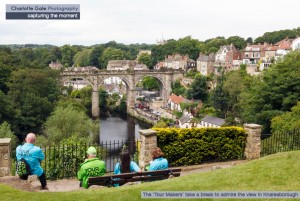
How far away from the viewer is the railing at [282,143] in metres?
15.4

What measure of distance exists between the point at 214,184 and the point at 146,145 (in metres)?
4.68

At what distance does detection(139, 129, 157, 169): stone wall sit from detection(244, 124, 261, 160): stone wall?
377 cm

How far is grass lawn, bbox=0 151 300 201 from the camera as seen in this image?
755cm

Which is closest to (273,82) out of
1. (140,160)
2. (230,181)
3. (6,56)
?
(140,160)

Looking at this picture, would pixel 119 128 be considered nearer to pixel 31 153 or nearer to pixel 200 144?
pixel 200 144

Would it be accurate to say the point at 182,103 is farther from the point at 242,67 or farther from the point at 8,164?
the point at 8,164

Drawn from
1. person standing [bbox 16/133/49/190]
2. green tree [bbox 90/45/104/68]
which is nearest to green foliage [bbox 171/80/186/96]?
green tree [bbox 90/45/104/68]

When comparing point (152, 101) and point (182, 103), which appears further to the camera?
point (152, 101)

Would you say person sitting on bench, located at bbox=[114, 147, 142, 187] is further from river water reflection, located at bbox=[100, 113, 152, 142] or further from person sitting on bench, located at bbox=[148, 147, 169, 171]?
river water reflection, located at bbox=[100, 113, 152, 142]

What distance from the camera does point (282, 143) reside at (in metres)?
16.2

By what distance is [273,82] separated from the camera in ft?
107

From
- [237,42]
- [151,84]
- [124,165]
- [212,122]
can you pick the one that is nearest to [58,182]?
[124,165]

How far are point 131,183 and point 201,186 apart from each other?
1.73 metres

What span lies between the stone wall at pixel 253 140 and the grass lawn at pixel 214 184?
4.67 meters
